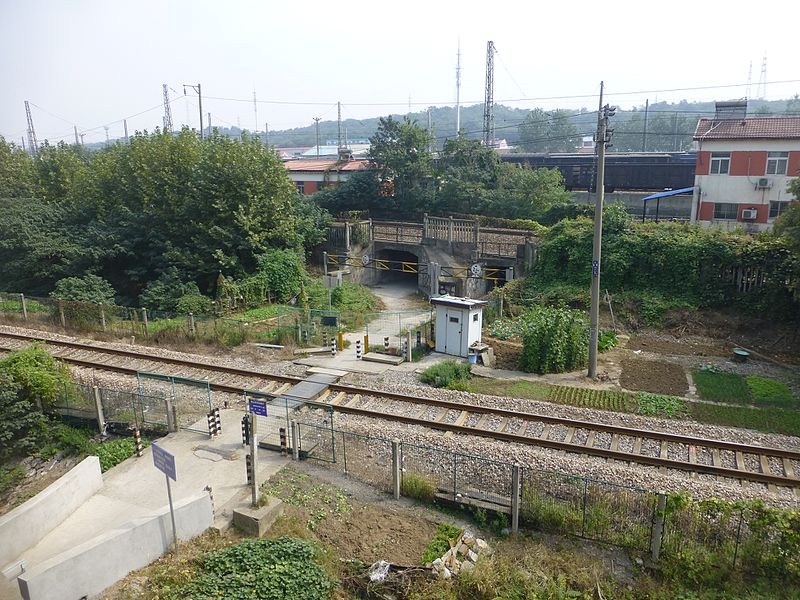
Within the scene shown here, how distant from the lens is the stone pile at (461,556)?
354 inches

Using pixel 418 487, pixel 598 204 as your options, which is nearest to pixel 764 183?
pixel 598 204

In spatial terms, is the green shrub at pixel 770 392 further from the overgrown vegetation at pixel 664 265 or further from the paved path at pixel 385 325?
the paved path at pixel 385 325

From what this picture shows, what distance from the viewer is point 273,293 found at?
29.4 meters

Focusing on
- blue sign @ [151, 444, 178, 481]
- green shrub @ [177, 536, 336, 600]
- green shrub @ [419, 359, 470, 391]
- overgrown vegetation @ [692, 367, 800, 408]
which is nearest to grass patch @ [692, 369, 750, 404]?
overgrown vegetation @ [692, 367, 800, 408]

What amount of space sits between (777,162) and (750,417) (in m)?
23.6

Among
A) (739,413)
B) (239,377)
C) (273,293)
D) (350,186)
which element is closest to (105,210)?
(273,293)

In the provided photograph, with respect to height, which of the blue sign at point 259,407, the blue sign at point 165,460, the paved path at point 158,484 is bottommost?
the paved path at point 158,484

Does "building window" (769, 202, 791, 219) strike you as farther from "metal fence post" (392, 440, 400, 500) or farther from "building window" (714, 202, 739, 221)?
"metal fence post" (392, 440, 400, 500)

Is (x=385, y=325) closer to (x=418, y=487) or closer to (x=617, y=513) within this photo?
(x=418, y=487)

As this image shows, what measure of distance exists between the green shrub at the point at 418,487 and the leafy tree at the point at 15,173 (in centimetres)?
3778

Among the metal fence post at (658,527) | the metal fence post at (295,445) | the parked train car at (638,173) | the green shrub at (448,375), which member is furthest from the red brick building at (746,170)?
the metal fence post at (295,445)

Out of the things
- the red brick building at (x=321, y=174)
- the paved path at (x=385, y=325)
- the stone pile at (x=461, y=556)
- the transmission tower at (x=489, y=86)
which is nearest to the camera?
the stone pile at (x=461, y=556)

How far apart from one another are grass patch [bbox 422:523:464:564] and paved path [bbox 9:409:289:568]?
372 centimetres

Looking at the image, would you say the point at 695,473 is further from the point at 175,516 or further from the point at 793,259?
the point at 793,259
